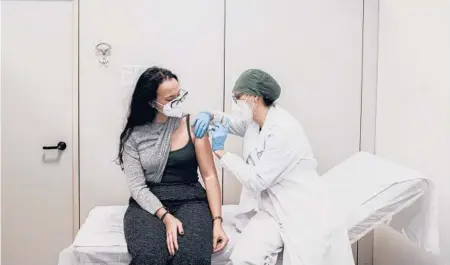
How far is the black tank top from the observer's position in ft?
7.77

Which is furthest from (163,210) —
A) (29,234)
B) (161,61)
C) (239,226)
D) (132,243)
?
(29,234)

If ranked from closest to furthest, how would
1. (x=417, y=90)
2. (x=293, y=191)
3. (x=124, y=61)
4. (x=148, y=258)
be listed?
(x=148, y=258) → (x=293, y=191) → (x=417, y=90) → (x=124, y=61)

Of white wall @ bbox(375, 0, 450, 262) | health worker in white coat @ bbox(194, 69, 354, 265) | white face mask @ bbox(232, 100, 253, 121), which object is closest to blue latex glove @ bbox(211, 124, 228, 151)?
health worker in white coat @ bbox(194, 69, 354, 265)

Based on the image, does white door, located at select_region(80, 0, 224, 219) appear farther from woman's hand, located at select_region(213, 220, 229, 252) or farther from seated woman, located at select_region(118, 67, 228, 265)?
woman's hand, located at select_region(213, 220, 229, 252)

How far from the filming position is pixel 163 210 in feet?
7.39

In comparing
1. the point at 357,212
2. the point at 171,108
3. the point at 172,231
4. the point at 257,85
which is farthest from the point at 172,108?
the point at 357,212

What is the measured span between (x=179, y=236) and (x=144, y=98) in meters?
0.68

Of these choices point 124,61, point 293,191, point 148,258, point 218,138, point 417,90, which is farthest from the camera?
point 124,61

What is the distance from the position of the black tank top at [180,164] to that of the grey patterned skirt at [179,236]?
0.03 meters

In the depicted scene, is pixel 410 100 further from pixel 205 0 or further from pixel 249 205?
pixel 205 0

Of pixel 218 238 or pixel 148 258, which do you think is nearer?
pixel 148 258

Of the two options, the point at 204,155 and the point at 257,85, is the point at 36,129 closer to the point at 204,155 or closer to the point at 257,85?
the point at 204,155

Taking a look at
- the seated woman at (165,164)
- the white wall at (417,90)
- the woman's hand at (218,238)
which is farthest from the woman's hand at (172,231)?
the white wall at (417,90)

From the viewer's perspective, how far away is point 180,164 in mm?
2377
